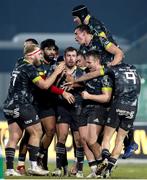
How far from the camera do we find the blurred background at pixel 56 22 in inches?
992

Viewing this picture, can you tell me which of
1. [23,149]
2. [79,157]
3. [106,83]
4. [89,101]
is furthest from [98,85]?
[23,149]

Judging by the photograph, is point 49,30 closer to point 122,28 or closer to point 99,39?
point 122,28

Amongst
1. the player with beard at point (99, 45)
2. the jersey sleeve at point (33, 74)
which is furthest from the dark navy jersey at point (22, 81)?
the player with beard at point (99, 45)

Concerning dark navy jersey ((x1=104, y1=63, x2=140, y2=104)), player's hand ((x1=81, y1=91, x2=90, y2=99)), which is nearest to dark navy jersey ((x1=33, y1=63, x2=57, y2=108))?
player's hand ((x1=81, y1=91, x2=90, y2=99))

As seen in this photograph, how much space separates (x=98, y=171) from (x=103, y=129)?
2.49 feet

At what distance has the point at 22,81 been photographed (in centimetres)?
1362

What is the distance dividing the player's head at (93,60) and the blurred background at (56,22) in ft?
33.7

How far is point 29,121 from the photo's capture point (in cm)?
1365

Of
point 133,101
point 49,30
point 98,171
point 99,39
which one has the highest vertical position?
point 49,30

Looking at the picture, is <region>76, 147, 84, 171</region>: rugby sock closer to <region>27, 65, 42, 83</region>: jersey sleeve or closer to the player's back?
the player's back

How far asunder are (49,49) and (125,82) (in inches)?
55.8

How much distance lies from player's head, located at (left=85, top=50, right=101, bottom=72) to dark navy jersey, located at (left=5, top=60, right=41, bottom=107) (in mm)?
742

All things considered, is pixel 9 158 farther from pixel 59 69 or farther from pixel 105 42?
pixel 105 42

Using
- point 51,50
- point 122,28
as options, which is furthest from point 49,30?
point 51,50
